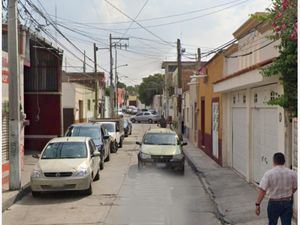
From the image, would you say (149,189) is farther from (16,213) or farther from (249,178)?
(16,213)

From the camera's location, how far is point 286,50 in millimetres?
9352

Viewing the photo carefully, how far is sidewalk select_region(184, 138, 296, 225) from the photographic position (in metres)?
10.0

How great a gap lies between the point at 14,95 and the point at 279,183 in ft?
27.9

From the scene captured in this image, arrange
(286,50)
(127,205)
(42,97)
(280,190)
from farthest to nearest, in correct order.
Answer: (42,97) → (127,205) → (286,50) → (280,190)

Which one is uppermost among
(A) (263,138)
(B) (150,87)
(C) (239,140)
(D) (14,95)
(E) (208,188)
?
(B) (150,87)

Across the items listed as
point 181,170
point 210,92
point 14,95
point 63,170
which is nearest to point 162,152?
point 181,170

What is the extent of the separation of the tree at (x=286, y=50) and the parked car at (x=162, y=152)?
7667 mm

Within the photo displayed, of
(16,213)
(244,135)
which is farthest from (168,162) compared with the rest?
(16,213)

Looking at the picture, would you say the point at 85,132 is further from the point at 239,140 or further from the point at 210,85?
the point at 239,140

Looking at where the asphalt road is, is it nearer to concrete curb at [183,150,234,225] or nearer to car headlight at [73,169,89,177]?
concrete curb at [183,150,234,225]

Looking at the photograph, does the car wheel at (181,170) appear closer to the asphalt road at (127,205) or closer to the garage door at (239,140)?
the asphalt road at (127,205)

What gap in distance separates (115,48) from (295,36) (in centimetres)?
4683

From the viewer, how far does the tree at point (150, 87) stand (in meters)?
106

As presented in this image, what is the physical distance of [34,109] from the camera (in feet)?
83.6
